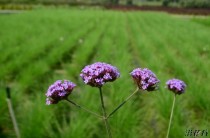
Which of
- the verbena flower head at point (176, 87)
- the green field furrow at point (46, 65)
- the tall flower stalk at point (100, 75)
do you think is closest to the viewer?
the tall flower stalk at point (100, 75)

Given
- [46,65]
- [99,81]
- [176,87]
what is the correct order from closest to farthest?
[99,81], [176,87], [46,65]

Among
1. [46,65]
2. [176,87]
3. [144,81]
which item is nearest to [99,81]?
[144,81]

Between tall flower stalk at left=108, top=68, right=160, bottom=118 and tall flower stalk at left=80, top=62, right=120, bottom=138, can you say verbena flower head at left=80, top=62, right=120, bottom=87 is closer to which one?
tall flower stalk at left=80, top=62, right=120, bottom=138

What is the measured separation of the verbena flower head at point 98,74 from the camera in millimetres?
1503

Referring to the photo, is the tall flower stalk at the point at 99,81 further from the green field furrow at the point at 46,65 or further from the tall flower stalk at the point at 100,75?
the green field furrow at the point at 46,65

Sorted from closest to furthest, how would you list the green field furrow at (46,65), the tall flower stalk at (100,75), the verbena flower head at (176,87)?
the tall flower stalk at (100,75), the verbena flower head at (176,87), the green field furrow at (46,65)

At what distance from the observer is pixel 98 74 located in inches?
59.2

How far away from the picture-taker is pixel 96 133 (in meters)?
3.09

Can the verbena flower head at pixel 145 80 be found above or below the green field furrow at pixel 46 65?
below

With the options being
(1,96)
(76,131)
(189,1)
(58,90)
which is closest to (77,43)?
(1,96)

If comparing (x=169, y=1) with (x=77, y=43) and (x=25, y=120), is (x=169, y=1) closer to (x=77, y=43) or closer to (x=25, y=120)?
(x=77, y=43)

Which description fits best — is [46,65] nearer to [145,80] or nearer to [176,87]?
[176,87]

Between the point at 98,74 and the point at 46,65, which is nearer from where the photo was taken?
the point at 98,74

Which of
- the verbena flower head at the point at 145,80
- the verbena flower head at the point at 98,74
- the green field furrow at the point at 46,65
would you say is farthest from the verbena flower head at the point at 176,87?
the green field furrow at the point at 46,65
